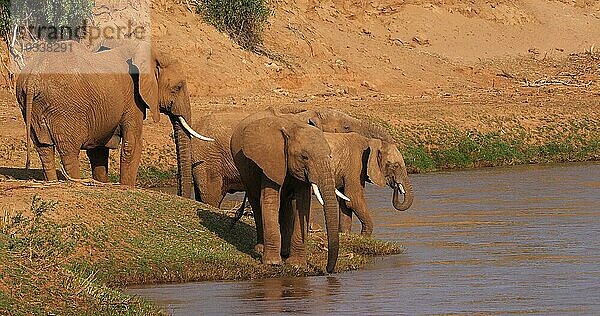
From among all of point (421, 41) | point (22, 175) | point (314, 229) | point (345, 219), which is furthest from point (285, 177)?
point (421, 41)

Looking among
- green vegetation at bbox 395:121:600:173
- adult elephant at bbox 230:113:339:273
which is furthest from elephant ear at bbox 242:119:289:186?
green vegetation at bbox 395:121:600:173

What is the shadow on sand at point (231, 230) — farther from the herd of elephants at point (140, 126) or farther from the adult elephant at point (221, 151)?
the adult elephant at point (221, 151)

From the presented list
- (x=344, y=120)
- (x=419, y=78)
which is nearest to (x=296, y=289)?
(x=344, y=120)

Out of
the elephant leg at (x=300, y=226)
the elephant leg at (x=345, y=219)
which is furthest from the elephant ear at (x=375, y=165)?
the elephant leg at (x=300, y=226)

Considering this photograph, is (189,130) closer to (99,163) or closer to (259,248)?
(99,163)

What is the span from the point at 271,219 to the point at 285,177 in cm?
46

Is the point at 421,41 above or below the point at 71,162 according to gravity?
above

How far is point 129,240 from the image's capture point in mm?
15078

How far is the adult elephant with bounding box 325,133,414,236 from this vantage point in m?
17.7

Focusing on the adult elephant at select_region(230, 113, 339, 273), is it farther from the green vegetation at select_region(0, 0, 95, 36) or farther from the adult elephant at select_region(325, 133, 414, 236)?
the green vegetation at select_region(0, 0, 95, 36)

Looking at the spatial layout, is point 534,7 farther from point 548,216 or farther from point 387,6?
point 548,216

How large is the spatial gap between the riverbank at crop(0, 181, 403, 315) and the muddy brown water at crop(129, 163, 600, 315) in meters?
0.34

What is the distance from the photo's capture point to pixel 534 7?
5409 cm

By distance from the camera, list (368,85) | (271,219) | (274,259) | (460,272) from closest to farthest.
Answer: (271,219) → (274,259) → (460,272) → (368,85)
